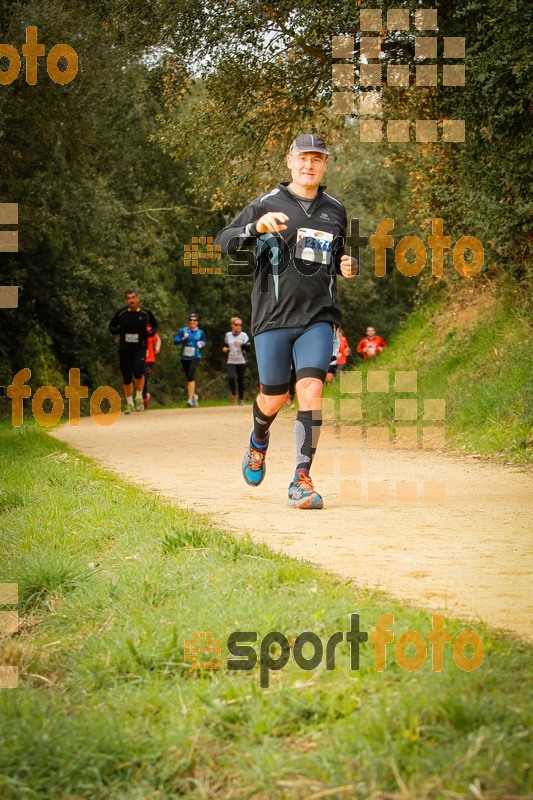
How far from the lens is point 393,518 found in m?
6.92

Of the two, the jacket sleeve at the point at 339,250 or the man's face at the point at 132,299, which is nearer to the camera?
the jacket sleeve at the point at 339,250

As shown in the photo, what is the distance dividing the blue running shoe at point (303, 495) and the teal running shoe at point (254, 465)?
26.5 inches

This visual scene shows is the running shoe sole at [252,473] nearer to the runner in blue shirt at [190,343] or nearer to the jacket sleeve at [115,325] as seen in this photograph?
the jacket sleeve at [115,325]

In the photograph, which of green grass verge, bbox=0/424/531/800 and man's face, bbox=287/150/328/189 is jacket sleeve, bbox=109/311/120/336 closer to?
man's face, bbox=287/150/328/189

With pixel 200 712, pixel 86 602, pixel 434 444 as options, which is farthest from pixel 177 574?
pixel 434 444

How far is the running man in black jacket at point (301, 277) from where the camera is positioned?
7.37 meters

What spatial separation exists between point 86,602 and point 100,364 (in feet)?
90.8

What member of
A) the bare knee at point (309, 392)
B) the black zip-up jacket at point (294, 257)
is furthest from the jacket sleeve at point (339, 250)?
the bare knee at point (309, 392)

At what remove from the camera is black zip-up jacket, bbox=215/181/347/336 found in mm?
7363

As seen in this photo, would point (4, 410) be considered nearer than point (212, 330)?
Yes

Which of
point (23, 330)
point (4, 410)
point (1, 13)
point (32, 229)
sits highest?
point (1, 13)

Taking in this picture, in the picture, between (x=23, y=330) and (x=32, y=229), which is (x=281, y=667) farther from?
(x=23, y=330)

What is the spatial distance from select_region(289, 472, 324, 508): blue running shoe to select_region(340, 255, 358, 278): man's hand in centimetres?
142

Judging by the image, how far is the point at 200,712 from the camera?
10.6 feet
